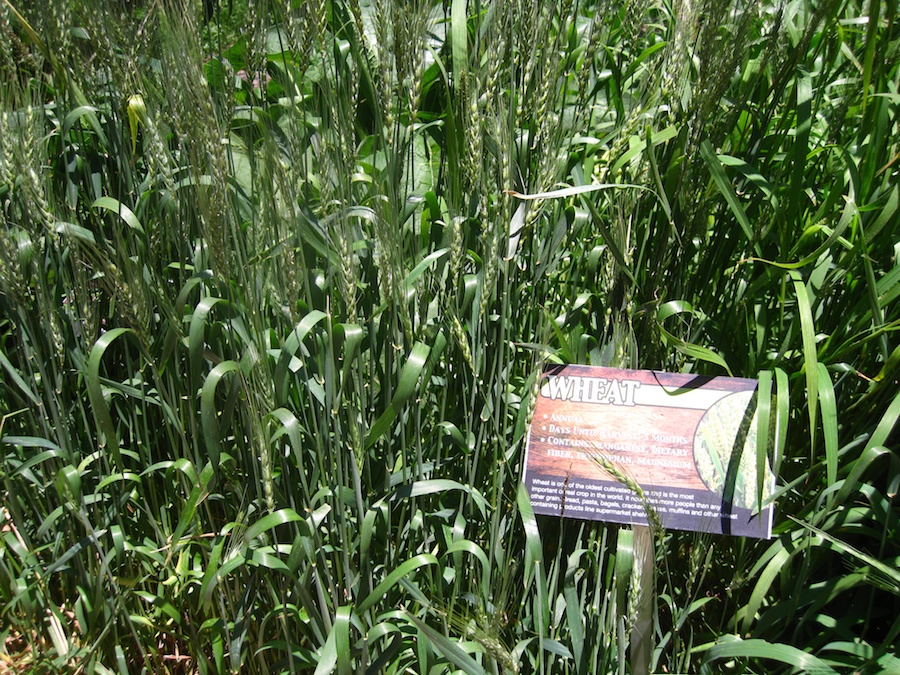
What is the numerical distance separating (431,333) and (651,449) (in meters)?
0.41

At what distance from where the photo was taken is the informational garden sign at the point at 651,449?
1.23 meters

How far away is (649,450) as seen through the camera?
1.25 m

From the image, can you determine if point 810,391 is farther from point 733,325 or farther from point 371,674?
point 371,674

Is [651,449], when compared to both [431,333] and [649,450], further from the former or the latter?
[431,333]

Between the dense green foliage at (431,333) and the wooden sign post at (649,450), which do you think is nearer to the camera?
the dense green foliage at (431,333)

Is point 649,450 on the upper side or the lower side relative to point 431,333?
lower

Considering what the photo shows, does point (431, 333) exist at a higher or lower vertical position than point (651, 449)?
higher

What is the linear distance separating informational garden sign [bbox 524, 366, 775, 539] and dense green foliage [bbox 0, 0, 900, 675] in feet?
0.16

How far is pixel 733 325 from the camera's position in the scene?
137 cm

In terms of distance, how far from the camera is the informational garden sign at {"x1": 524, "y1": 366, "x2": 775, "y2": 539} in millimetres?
1232

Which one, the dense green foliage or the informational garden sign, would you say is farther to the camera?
the informational garden sign

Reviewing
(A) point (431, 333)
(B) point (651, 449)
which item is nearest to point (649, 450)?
(B) point (651, 449)

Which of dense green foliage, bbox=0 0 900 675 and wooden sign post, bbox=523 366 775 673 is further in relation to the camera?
wooden sign post, bbox=523 366 775 673

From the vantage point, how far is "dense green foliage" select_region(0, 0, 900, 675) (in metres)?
1.09
